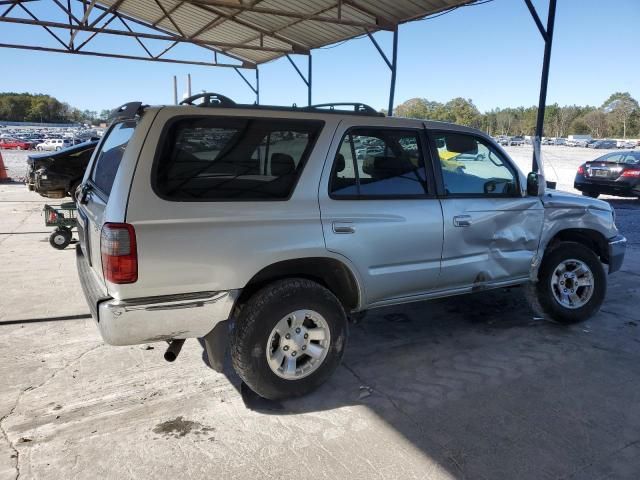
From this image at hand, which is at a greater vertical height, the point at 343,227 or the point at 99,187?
the point at 99,187

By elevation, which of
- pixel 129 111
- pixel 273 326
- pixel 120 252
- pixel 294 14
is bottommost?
pixel 273 326

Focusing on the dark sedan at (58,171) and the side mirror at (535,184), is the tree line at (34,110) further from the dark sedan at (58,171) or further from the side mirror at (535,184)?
the side mirror at (535,184)

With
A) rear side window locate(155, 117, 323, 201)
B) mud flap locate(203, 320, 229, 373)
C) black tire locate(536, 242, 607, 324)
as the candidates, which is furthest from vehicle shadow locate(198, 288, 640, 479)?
rear side window locate(155, 117, 323, 201)

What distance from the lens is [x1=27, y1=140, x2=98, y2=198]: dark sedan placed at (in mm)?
9289

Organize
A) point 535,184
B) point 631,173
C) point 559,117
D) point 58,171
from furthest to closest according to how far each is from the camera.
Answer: point 559,117, point 631,173, point 58,171, point 535,184

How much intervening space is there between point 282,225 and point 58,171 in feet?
26.3

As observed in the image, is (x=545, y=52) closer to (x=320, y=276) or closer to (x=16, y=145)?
(x=320, y=276)

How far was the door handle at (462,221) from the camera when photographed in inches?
152

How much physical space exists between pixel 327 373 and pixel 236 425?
28.4 inches

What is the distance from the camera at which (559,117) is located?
459 feet

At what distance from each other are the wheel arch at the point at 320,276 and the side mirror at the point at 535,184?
1.94m

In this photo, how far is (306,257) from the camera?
3.23 meters

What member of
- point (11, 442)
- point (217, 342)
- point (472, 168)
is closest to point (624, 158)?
point (472, 168)

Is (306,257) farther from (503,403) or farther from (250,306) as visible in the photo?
(503,403)
